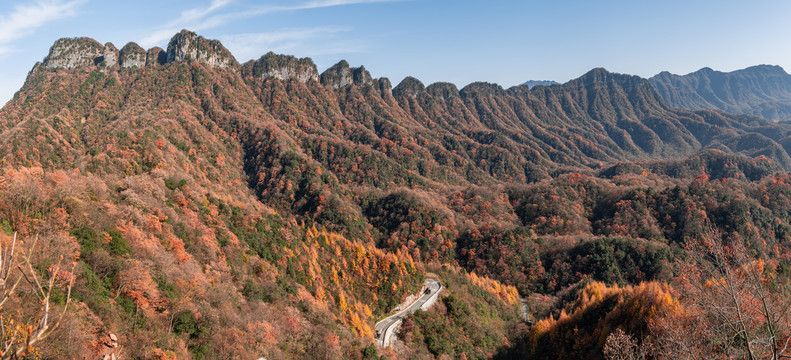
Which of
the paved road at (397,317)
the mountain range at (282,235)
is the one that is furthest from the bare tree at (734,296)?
the paved road at (397,317)

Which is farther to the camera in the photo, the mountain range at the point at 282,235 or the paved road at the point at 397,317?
the paved road at the point at 397,317

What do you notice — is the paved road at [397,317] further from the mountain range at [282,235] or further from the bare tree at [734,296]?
the bare tree at [734,296]

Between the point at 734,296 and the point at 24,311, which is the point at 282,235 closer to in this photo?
the point at 24,311

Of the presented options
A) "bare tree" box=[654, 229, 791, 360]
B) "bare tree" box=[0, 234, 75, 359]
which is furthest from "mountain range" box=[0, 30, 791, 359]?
"bare tree" box=[654, 229, 791, 360]

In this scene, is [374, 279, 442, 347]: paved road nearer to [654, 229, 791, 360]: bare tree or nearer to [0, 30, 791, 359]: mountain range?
[0, 30, 791, 359]: mountain range

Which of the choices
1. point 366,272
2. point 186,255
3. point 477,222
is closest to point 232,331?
point 186,255

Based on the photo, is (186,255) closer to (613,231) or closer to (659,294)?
(659,294)

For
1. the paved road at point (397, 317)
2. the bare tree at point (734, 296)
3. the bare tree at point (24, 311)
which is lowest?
the paved road at point (397, 317)

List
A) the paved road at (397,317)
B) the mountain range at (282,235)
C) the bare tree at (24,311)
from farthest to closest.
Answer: the paved road at (397,317)
the mountain range at (282,235)
the bare tree at (24,311)

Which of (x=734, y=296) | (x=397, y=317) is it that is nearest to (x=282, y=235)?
(x=397, y=317)
